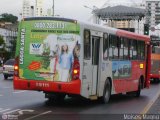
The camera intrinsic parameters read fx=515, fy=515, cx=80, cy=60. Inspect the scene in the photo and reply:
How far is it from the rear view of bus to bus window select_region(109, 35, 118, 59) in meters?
3.05

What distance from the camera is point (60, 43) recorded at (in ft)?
55.4

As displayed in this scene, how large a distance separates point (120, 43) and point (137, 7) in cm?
9614

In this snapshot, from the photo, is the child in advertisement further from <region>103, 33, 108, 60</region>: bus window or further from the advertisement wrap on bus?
<region>103, 33, 108, 60</region>: bus window

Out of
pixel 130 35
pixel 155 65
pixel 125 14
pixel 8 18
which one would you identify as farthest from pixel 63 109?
pixel 8 18

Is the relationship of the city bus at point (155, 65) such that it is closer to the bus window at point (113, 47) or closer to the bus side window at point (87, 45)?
the bus window at point (113, 47)

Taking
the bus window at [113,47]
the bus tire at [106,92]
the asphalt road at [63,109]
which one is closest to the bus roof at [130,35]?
the bus window at [113,47]

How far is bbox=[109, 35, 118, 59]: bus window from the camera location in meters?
19.5

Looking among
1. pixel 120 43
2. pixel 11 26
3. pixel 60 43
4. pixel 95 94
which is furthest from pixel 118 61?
pixel 11 26

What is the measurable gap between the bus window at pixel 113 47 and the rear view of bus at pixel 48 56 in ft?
10.0

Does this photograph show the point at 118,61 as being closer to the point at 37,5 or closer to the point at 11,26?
the point at 37,5

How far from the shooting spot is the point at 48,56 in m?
17.0

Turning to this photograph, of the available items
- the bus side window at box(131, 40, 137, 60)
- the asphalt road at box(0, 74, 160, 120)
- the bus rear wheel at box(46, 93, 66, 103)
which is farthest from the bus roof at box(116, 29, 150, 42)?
the bus rear wheel at box(46, 93, 66, 103)

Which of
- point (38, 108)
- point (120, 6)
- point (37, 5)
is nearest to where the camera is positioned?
point (38, 108)

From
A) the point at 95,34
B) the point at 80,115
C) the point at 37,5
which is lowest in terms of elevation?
the point at 80,115
